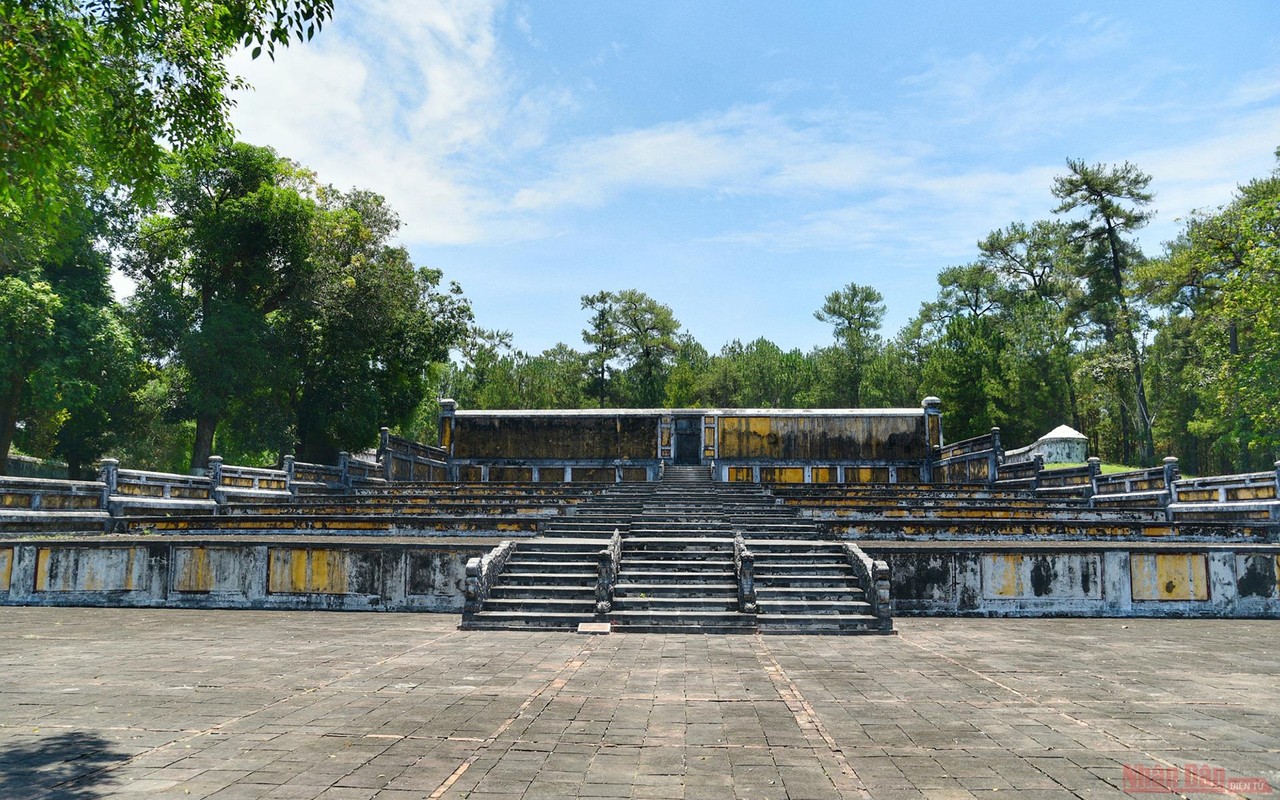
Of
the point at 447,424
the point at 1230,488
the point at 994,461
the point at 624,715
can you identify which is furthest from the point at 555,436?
the point at 624,715

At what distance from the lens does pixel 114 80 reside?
12.0 metres

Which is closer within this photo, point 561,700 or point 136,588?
point 561,700

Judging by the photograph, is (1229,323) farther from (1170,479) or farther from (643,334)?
(643,334)

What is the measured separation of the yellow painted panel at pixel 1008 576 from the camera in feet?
45.0

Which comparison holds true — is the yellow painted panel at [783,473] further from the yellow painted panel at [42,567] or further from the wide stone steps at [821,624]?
the yellow painted panel at [42,567]

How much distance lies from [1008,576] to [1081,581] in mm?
1307

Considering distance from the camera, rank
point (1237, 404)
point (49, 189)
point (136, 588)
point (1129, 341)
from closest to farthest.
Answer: point (49, 189) → point (136, 588) → point (1237, 404) → point (1129, 341)

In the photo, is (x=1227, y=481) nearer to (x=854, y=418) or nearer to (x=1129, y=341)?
(x=854, y=418)

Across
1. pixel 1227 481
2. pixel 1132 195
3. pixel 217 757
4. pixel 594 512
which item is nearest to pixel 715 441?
pixel 594 512

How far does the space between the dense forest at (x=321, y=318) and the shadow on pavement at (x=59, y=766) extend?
858cm

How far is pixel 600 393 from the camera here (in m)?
70.0

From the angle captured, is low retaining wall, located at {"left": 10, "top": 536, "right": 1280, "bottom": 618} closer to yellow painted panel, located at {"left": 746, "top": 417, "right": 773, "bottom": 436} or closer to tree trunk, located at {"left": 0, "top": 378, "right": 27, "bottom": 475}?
yellow painted panel, located at {"left": 746, "top": 417, "right": 773, "bottom": 436}

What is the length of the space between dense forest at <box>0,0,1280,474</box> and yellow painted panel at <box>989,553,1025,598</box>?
1565 centimetres

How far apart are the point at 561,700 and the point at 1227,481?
2167cm
